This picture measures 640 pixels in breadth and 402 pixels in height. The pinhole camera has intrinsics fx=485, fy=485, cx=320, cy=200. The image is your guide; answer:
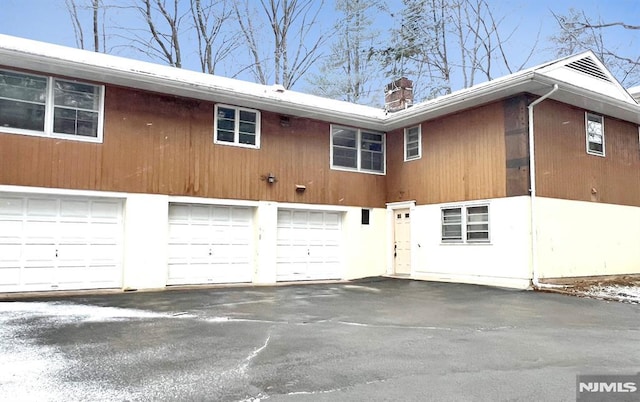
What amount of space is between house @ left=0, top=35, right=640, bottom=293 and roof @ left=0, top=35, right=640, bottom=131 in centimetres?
Result: 5

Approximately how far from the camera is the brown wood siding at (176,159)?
10.1 meters

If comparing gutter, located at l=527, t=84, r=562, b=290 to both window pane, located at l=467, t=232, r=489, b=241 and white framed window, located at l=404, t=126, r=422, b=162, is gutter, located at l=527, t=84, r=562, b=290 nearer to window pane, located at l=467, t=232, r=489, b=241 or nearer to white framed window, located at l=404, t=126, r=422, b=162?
window pane, located at l=467, t=232, r=489, b=241

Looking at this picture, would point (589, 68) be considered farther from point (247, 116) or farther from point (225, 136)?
point (225, 136)

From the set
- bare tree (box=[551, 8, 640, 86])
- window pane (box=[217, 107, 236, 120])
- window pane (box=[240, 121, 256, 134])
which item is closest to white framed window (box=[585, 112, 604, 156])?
window pane (box=[240, 121, 256, 134])

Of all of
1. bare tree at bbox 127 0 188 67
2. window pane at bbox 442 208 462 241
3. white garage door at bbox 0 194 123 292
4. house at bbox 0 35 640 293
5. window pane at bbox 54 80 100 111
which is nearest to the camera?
white garage door at bbox 0 194 123 292

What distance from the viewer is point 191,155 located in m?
11.7

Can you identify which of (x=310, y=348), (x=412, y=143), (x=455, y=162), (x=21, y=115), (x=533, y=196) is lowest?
(x=310, y=348)

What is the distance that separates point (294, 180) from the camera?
13.2 m

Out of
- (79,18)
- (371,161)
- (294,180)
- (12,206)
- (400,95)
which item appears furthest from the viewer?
(79,18)

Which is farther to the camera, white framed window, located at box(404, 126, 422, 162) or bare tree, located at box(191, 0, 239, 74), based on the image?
bare tree, located at box(191, 0, 239, 74)

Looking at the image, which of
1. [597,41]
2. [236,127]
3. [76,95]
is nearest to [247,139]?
[236,127]

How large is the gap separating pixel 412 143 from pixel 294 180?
3789 mm

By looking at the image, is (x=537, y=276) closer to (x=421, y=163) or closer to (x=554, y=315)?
(x=554, y=315)

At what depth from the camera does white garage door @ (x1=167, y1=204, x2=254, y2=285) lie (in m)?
11.7
